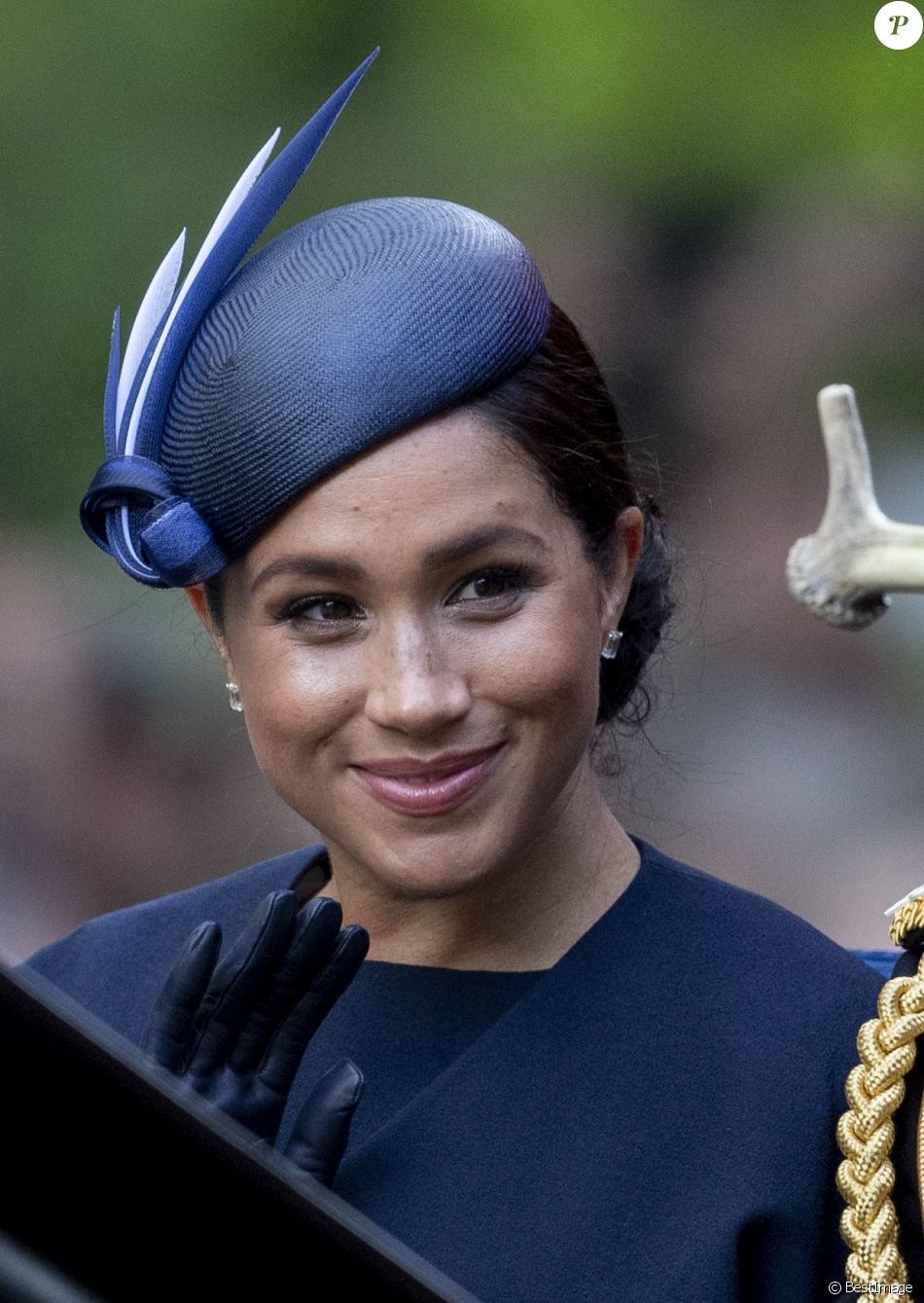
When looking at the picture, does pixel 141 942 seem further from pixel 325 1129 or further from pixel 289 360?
pixel 289 360

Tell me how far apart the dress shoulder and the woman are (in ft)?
0.76

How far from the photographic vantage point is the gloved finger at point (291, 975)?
1.65 m

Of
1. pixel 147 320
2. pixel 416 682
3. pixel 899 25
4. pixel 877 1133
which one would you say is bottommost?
pixel 877 1133

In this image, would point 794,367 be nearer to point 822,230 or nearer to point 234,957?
point 822,230

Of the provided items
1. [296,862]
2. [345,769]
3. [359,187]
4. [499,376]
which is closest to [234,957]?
[345,769]

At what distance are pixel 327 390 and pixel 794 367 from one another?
229 cm

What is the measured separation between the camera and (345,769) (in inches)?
66.0

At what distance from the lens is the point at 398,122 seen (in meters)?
3.49

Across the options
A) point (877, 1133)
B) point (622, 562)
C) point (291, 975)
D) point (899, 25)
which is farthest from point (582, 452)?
point (899, 25)

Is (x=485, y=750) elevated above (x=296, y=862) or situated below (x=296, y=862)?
above

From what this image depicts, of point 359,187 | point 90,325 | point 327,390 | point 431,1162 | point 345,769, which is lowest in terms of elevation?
point 431,1162

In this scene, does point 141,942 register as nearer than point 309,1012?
No

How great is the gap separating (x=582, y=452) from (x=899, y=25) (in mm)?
1621

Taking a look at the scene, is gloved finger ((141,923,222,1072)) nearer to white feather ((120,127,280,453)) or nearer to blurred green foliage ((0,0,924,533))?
white feather ((120,127,280,453))
